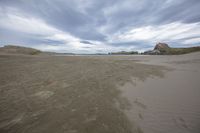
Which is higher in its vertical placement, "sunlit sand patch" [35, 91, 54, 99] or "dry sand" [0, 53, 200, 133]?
"sunlit sand patch" [35, 91, 54, 99]

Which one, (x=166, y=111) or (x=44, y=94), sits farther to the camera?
(x=44, y=94)

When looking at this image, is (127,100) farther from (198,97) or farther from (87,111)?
(198,97)

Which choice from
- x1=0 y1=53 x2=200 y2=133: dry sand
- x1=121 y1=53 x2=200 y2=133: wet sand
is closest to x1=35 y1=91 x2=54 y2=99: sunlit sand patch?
x1=0 y1=53 x2=200 y2=133: dry sand

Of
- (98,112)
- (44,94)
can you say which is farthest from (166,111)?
(44,94)

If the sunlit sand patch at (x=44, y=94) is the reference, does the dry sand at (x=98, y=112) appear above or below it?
below

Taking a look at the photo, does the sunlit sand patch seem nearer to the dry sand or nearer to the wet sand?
the dry sand

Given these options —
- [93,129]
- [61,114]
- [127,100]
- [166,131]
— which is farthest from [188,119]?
[61,114]

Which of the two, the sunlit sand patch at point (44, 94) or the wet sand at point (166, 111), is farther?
the sunlit sand patch at point (44, 94)

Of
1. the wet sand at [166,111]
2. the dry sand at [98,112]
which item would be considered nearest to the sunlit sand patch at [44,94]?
the dry sand at [98,112]

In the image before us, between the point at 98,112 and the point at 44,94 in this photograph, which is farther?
the point at 44,94

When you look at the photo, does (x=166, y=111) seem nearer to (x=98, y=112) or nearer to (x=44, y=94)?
(x=98, y=112)

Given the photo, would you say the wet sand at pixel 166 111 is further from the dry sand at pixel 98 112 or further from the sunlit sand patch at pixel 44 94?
the sunlit sand patch at pixel 44 94

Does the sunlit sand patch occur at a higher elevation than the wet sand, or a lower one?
higher

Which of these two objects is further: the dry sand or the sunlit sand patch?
the sunlit sand patch
